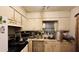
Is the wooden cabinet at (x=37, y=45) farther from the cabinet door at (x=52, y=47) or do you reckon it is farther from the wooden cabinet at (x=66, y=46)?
the wooden cabinet at (x=66, y=46)

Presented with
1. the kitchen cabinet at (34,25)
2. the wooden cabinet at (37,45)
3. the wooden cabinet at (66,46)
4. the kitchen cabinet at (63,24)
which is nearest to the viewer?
the wooden cabinet at (66,46)

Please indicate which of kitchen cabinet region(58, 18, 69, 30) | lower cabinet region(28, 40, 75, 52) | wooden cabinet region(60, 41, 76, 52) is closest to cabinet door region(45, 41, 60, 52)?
lower cabinet region(28, 40, 75, 52)

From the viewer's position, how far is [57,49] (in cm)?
405

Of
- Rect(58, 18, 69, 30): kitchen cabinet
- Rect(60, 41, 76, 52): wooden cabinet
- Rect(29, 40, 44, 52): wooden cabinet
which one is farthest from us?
Rect(58, 18, 69, 30): kitchen cabinet

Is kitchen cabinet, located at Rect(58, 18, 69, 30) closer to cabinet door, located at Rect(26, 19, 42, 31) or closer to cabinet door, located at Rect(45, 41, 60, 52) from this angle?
cabinet door, located at Rect(26, 19, 42, 31)

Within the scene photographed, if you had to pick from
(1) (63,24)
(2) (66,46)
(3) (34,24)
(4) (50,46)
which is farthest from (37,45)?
(1) (63,24)

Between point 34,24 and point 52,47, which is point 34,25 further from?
point 52,47

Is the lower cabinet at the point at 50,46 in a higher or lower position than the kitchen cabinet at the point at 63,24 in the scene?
lower

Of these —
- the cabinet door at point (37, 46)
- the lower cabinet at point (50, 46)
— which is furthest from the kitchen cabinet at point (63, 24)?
the cabinet door at point (37, 46)

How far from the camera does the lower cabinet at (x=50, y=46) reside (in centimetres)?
400

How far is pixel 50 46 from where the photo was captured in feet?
13.5

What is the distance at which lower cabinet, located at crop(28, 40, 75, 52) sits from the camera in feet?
13.1

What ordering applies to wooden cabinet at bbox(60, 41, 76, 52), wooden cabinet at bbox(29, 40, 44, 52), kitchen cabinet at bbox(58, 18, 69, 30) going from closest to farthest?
wooden cabinet at bbox(60, 41, 76, 52) < wooden cabinet at bbox(29, 40, 44, 52) < kitchen cabinet at bbox(58, 18, 69, 30)
